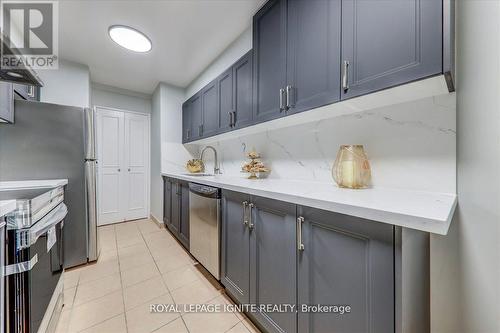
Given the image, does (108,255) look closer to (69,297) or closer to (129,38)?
(69,297)

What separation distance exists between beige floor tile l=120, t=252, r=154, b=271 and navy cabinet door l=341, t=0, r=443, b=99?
2.38 meters

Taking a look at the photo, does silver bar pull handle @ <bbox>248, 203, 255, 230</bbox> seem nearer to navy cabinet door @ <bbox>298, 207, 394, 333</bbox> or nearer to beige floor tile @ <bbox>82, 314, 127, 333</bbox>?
navy cabinet door @ <bbox>298, 207, 394, 333</bbox>

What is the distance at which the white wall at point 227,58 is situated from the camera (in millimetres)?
2014

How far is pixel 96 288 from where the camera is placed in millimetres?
1621

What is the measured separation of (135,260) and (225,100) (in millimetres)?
2001

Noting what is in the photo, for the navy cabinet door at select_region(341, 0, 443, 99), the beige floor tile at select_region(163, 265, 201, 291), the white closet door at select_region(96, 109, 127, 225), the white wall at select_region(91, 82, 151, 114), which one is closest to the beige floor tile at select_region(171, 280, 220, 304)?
the beige floor tile at select_region(163, 265, 201, 291)

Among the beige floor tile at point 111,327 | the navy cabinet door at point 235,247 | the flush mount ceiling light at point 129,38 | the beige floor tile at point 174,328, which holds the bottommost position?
the beige floor tile at point 174,328

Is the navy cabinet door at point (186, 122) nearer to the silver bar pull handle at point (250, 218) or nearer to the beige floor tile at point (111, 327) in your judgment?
the silver bar pull handle at point (250, 218)

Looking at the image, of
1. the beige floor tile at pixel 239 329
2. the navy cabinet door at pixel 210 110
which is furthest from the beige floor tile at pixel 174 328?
the navy cabinet door at pixel 210 110

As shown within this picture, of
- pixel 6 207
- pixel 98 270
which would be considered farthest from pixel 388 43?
pixel 98 270

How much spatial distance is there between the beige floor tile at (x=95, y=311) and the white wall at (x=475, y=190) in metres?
1.92

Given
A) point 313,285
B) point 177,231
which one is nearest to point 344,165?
point 313,285

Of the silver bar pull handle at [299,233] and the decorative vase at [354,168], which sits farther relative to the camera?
the decorative vase at [354,168]

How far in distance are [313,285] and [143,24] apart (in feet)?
8.28
